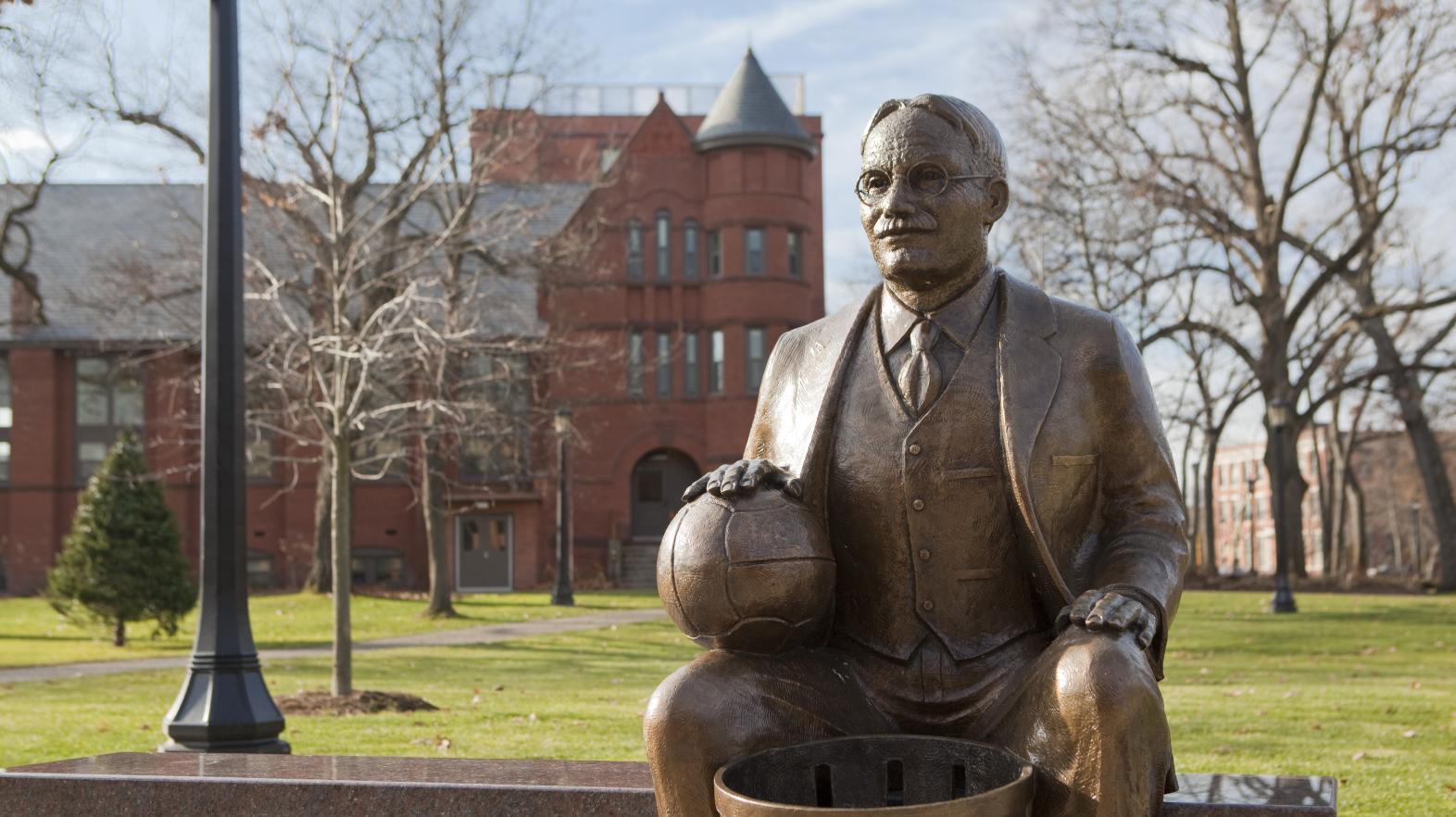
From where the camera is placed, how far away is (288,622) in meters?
25.6

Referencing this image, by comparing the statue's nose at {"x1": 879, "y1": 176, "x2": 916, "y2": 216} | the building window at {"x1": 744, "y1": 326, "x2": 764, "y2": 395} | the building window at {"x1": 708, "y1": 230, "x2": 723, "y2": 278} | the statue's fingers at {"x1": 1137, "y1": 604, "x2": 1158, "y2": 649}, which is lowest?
the statue's fingers at {"x1": 1137, "y1": 604, "x2": 1158, "y2": 649}

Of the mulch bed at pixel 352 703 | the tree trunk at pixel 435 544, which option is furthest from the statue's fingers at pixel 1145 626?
the tree trunk at pixel 435 544

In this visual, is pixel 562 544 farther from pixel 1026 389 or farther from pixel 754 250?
pixel 1026 389

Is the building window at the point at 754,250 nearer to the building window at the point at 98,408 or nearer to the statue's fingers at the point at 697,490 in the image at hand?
the building window at the point at 98,408

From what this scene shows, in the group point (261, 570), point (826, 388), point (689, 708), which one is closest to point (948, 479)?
point (826, 388)

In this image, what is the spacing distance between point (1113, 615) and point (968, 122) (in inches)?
50.0

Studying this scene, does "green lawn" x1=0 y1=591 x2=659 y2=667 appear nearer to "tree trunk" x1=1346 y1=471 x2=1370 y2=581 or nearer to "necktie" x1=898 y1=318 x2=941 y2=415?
"necktie" x1=898 y1=318 x2=941 y2=415

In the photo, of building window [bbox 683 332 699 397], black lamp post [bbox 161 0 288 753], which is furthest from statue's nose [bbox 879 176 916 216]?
building window [bbox 683 332 699 397]

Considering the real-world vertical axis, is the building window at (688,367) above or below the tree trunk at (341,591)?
above

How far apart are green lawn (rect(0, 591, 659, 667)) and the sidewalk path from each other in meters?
0.67

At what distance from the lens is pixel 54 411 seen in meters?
41.4

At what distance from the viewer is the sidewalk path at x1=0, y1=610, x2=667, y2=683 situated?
1770 cm

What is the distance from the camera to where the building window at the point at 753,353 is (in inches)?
1574

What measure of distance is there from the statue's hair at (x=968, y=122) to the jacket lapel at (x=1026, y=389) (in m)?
0.33
